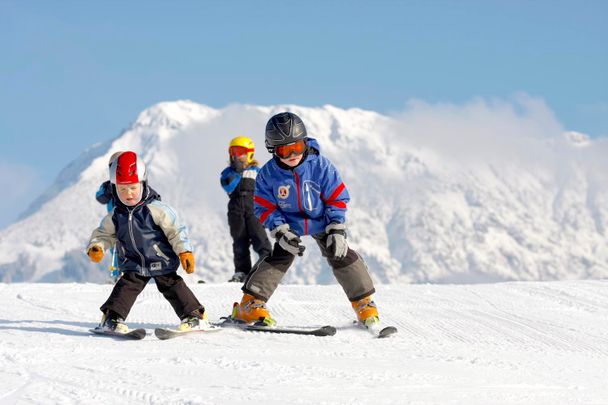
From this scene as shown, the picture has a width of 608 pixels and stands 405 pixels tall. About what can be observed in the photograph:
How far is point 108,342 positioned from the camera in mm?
4961

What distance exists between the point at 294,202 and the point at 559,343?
6.28ft

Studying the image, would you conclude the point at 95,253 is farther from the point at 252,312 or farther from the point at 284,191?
the point at 284,191

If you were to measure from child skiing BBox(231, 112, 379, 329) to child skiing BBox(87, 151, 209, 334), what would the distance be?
500 millimetres

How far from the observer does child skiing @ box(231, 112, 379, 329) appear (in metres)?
5.46

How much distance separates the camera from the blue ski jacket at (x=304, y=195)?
18.0 feet

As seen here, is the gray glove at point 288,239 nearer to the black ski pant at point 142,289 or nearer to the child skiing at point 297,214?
the child skiing at point 297,214

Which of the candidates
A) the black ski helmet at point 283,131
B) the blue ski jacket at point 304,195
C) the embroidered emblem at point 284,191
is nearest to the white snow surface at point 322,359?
the blue ski jacket at point 304,195

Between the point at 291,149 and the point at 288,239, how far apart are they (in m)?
0.58

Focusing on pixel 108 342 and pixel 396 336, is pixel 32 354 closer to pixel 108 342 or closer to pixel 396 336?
pixel 108 342

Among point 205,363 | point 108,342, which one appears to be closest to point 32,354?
point 108,342

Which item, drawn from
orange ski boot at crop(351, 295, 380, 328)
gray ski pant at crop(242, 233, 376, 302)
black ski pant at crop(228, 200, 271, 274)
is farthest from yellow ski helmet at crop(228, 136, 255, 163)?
orange ski boot at crop(351, 295, 380, 328)

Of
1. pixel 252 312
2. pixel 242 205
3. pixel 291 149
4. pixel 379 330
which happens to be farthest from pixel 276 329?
pixel 242 205

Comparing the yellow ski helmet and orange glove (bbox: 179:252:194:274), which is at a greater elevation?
the yellow ski helmet

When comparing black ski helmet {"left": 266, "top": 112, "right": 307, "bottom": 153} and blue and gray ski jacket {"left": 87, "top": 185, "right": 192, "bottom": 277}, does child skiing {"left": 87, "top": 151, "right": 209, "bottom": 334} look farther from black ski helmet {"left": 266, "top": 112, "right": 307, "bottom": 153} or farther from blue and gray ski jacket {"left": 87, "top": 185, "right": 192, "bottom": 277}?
black ski helmet {"left": 266, "top": 112, "right": 307, "bottom": 153}
